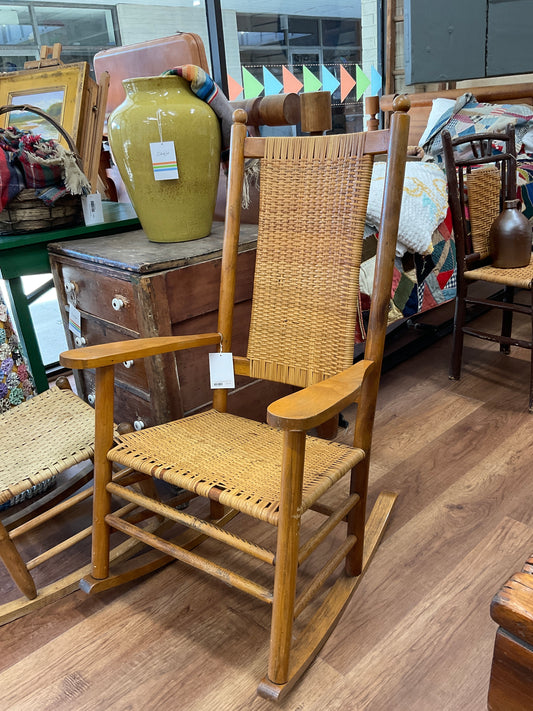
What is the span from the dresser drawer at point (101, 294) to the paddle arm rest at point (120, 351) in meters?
0.23

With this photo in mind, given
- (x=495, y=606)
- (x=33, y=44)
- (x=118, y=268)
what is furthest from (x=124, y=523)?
(x=33, y=44)

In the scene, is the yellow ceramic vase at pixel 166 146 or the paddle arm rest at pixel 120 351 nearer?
the paddle arm rest at pixel 120 351

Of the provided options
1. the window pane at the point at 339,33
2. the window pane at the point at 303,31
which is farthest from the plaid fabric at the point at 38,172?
the window pane at the point at 339,33

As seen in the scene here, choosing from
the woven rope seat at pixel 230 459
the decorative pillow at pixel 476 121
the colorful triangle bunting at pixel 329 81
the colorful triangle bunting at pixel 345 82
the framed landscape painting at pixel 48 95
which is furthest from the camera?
the colorful triangle bunting at pixel 345 82

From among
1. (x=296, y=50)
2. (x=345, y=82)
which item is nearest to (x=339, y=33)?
(x=345, y=82)

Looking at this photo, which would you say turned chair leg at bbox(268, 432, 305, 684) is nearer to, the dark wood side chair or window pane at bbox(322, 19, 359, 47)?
the dark wood side chair

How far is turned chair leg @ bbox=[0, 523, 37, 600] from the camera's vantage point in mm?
1200

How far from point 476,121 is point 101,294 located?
237cm

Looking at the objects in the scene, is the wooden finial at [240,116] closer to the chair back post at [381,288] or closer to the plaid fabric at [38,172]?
the chair back post at [381,288]

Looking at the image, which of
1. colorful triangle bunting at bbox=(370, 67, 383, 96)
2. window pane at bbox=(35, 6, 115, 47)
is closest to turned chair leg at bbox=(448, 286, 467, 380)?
window pane at bbox=(35, 6, 115, 47)

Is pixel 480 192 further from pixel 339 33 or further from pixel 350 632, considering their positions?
pixel 339 33

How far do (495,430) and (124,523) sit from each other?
4.27ft

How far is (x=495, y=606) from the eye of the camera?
54 centimetres

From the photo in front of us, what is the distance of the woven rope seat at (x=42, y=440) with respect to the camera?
119cm
